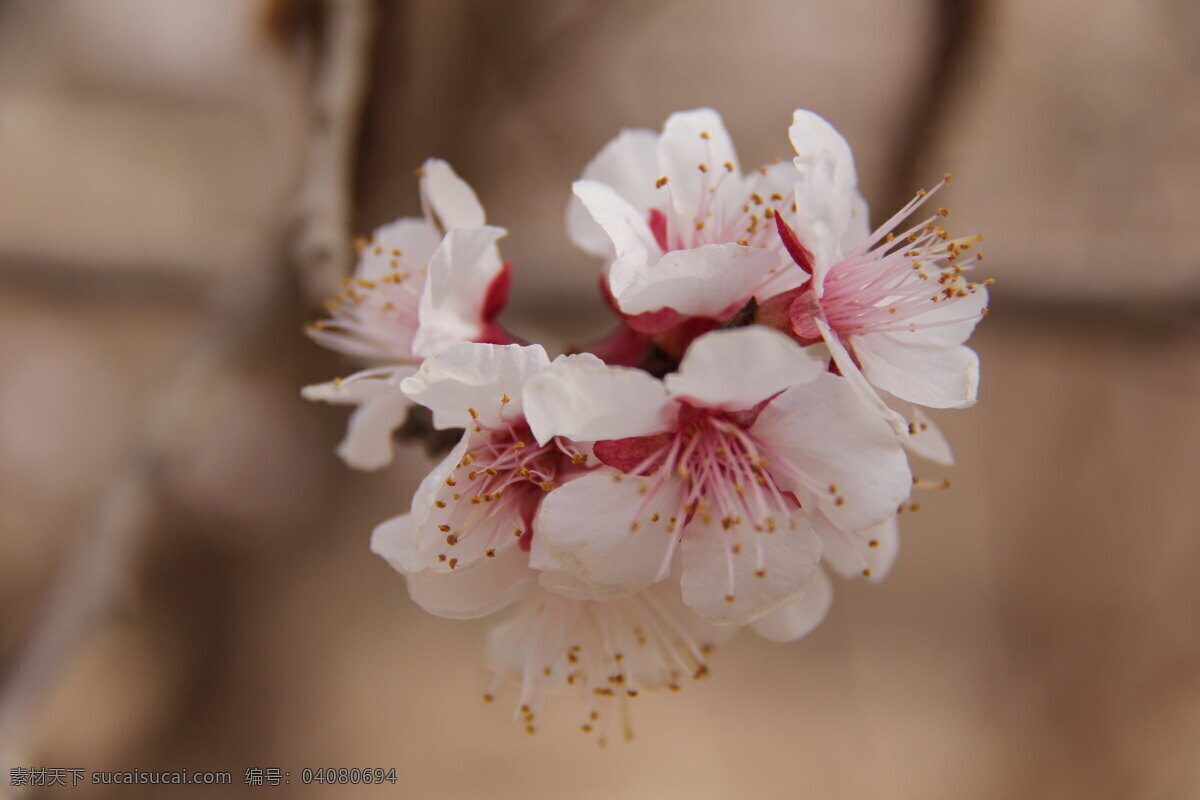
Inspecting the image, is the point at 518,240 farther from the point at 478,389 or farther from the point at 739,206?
the point at 478,389

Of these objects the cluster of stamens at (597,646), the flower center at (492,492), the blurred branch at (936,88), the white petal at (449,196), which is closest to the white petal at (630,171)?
the white petal at (449,196)

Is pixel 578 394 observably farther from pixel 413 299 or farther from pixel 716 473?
pixel 413 299

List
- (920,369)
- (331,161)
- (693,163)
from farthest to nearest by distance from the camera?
(331,161) → (693,163) → (920,369)

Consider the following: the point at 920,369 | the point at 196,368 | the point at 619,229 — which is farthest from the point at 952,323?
the point at 196,368

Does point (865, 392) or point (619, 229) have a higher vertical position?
point (619, 229)

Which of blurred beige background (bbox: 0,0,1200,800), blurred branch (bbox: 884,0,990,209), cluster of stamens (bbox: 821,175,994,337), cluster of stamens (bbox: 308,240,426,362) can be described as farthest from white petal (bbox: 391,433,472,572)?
blurred branch (bbox: 884,0,990,209)

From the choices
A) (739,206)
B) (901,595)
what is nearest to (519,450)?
(739,206)
